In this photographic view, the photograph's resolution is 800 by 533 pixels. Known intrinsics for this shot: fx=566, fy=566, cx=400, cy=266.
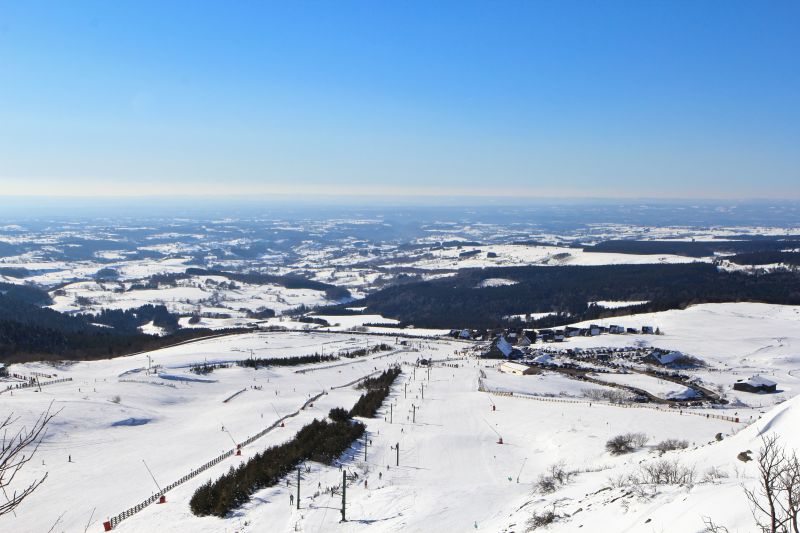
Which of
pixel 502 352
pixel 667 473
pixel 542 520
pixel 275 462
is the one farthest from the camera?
pixel 502 352

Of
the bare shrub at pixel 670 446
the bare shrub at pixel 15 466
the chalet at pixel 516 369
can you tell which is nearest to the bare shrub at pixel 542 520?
the bare shrub at pixel 670 446

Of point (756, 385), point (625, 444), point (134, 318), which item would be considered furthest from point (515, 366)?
point (134, 318)

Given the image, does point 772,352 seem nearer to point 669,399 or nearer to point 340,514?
point 669,399

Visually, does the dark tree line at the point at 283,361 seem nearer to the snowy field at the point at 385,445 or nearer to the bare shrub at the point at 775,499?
the snowy field at the point at 385,445

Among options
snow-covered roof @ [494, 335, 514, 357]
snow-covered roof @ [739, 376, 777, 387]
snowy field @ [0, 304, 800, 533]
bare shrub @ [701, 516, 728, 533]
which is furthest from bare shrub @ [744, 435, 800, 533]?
snow-covered roof @ [494, 335, 514, 357]

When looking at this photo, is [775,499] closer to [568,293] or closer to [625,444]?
[625,444]

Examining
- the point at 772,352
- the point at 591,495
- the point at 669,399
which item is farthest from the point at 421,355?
the point at 591,495
